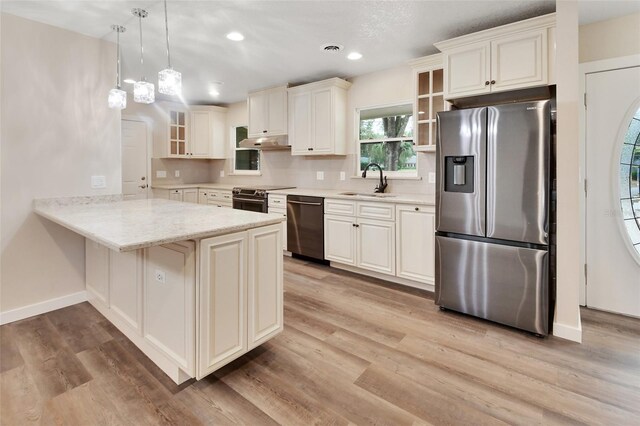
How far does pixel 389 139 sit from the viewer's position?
13.6 feet

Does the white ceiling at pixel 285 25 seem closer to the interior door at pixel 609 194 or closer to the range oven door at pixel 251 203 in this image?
the interior door at pixel 609 194

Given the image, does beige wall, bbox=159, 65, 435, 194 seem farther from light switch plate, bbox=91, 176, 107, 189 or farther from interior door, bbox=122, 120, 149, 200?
light switch plate, bbox=91, 176, 107, 189

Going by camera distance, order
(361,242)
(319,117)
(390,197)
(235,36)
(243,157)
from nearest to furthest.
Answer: (235,36), (390,197), (361,242), (319,117), (243,157)

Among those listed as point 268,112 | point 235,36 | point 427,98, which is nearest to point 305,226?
point 268,112

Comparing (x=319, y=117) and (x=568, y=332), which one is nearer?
(x=568, y=332)

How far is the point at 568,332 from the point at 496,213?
973 mm

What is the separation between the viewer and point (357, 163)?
4.43 meters

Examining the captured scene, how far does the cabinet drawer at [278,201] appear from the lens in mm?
4449

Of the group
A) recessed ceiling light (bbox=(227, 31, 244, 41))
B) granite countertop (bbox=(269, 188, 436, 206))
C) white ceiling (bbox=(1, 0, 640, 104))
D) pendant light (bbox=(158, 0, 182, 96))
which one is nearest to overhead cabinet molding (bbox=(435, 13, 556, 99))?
white ceiling (bbox=(1, 0, 640, 104))

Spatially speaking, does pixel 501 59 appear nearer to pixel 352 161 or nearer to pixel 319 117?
pixel 352 161

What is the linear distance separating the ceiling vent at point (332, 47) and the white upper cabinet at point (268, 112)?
1399mm

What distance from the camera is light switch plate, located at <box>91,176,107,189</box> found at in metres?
3.11

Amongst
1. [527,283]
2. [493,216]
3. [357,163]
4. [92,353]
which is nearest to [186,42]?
[357,163]

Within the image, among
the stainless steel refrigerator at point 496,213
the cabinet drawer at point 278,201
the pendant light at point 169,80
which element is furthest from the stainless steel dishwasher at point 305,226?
the pendant light at point 169,80
